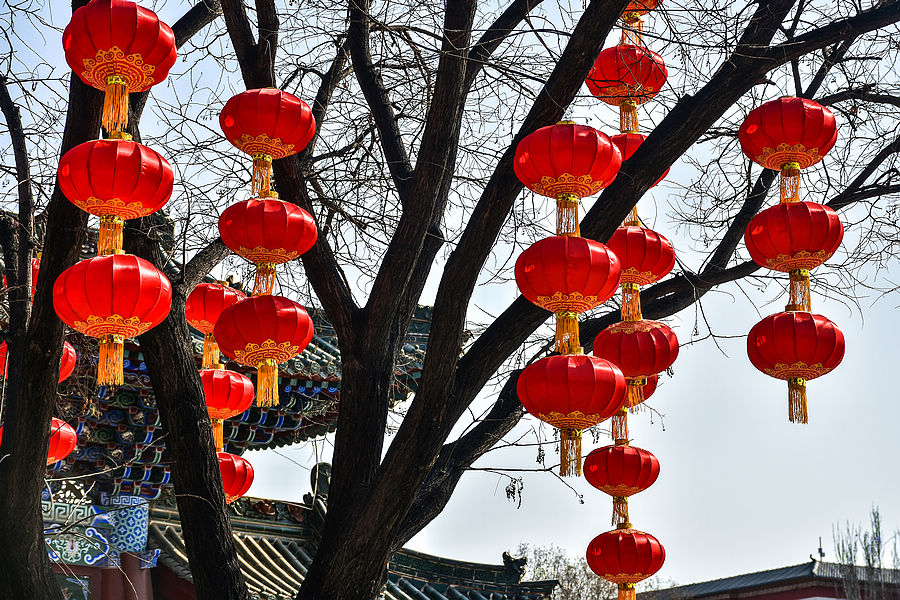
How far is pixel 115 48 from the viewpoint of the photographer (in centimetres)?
351

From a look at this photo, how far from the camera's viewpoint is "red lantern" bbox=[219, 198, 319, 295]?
3.88m

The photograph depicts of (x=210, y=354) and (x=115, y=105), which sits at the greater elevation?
(x=115, y=105)

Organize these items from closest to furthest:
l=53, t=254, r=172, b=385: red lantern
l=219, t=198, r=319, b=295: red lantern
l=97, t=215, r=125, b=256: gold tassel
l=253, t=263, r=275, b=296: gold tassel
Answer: l=53, t=254, r=172, b=385: red lantern → l=97, t=215, r=125, b=256: gold tassel → l=219, t=198, r=319, b=295: red lantern → l=253, t=263, r=275, b=296: gold tassel

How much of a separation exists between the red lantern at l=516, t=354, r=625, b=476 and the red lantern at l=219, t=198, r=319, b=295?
1018mm

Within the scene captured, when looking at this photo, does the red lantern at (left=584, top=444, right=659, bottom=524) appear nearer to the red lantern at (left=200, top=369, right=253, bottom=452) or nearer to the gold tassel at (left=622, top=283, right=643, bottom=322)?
the gold tassel at (left=622, top=283, right=643, bottom=322)

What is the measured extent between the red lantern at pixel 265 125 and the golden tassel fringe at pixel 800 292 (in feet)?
6.77

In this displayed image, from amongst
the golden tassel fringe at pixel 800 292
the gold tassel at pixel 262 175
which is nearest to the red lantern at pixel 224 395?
the gold tassel at pixel 262 175

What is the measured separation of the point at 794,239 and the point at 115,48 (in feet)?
8.65

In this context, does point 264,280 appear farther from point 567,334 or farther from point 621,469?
point 621,469

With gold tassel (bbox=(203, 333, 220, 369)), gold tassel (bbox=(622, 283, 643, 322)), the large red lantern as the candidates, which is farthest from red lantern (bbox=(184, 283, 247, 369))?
the large red lantern

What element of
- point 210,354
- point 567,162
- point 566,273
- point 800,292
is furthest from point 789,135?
point 210,354

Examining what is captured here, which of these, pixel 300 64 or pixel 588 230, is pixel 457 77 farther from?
pixel 300 64

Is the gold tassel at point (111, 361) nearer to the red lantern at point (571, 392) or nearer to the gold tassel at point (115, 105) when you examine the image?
the gold tassel at point (115, 105)

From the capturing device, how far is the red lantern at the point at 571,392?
11.6ft
